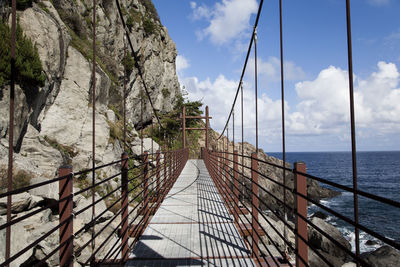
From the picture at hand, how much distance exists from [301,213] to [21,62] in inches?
390

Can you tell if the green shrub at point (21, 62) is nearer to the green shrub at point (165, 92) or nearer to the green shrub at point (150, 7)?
the green shrub at point (165, 92)

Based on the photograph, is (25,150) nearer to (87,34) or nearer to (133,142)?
(133,142)

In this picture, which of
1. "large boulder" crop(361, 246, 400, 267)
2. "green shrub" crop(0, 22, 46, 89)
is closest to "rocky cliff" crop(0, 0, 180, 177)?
"green shrub" crop(0, 22, 46, 89)

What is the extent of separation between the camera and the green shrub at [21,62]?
25.0 ft

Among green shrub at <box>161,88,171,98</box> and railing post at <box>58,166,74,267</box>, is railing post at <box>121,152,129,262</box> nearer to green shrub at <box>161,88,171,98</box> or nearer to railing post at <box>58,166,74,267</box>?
railing post at <box>58,166,74,267</box>

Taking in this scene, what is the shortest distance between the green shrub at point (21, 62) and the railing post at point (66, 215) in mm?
8021

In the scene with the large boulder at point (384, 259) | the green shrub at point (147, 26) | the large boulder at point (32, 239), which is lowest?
the large boulder at point (384, 259)

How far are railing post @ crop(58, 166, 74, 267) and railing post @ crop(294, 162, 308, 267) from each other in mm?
1510

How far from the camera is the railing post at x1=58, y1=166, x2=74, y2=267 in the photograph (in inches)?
59.8

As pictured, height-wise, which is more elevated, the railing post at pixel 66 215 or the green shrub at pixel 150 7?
the green shrub at pixel 150 7

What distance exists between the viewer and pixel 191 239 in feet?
10.5

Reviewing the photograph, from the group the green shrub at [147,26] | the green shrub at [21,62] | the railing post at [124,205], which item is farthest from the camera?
the green shrub at [147,26]

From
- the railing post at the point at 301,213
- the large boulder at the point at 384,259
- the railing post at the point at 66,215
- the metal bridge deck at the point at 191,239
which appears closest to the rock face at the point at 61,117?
the metal bridge deck at the point at 191,239

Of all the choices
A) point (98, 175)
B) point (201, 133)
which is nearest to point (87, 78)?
point (98, 175)
